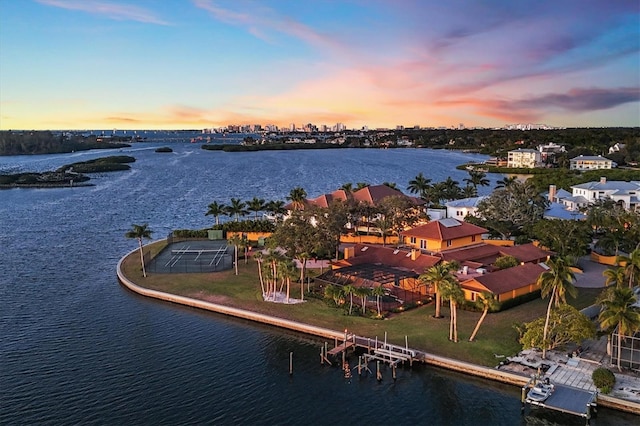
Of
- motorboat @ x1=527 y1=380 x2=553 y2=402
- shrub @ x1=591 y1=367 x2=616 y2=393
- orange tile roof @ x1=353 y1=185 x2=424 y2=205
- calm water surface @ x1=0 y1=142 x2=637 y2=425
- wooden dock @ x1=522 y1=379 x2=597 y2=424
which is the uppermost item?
orange tile roof @ x1=353 y1=185 x2=424 y2=205

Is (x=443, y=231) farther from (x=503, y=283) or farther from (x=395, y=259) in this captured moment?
(x=503, y=283)

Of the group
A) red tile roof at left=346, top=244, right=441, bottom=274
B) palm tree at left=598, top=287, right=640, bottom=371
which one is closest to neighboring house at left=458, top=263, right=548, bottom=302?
red tile roof at left=346, top=244, right=441, bottom=274

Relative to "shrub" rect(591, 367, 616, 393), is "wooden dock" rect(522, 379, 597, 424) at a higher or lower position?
lower

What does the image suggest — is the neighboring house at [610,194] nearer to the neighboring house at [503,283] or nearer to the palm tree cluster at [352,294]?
the neighboring house at [503,283]

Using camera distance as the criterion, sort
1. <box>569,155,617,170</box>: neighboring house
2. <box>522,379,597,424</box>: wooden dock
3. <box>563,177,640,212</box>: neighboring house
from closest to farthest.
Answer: <box>522,379,597,424</box>: wooden dock → <box>563,177,640,212</box>: neighboring house → <box>569,155,617,170</box>: neighboring house

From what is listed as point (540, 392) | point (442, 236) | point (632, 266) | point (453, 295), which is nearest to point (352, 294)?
point (453, 295)

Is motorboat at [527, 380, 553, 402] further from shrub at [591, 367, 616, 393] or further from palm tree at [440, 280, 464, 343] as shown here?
palm tree at [440, 280, 464, 343]

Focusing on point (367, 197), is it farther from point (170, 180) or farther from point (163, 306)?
point (170, 180)

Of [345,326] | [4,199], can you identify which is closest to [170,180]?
[4,199]
